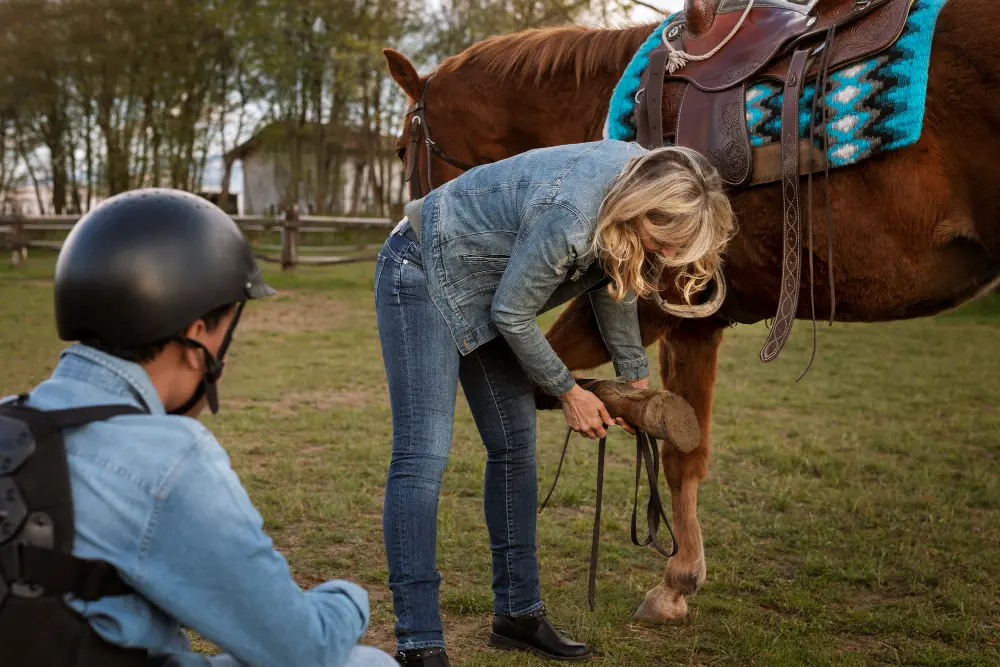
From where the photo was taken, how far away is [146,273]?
4.87 ft

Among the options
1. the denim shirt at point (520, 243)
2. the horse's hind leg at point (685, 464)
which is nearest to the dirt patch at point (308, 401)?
the horse's hind leg at point (685, 464)

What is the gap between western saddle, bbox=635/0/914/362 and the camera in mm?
2824

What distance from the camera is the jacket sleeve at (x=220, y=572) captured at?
1250 mm

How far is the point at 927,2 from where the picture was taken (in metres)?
2.74

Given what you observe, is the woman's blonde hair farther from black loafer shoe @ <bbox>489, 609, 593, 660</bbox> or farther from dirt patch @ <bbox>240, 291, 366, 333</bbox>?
dirt patch @ <bbox>240, 291, 366, 333</bbox>

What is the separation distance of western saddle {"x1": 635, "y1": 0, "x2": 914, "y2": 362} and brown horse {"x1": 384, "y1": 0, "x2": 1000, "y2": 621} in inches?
3.7

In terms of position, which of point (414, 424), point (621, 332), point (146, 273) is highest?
point (146, 273)

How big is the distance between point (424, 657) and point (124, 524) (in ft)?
4.96

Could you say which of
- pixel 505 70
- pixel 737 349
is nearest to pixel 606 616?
pixel 505 70

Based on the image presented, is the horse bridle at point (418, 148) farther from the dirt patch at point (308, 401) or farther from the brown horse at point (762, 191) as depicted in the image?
the dirt patch at point (308, 401)

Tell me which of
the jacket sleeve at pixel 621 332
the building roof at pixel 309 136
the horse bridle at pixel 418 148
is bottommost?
the jacket sleeve at pixel 621 332

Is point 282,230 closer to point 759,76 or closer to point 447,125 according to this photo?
point 447,125

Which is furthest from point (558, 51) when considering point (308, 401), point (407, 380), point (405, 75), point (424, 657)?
point (308, 401)

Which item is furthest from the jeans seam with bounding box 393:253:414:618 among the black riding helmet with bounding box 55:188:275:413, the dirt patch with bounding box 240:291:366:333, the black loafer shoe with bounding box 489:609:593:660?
the dirt patch with bounding box 240:291:366:333
